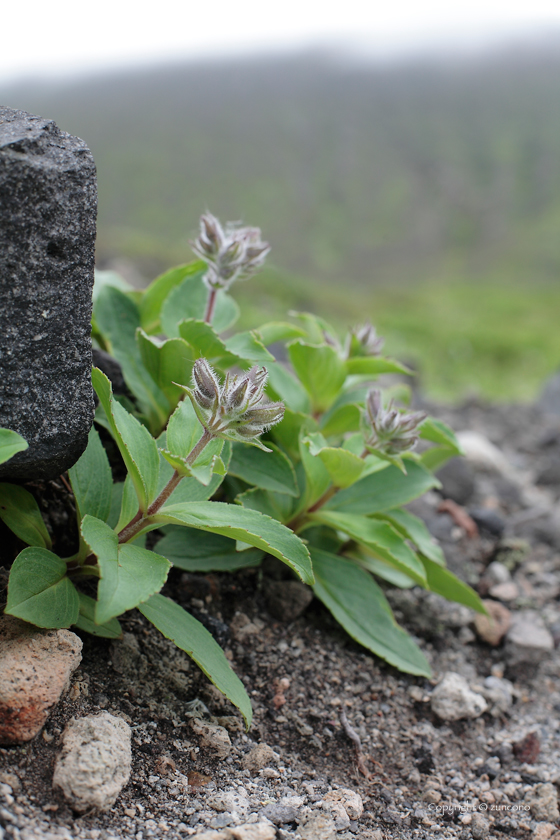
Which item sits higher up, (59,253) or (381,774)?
(59,253)

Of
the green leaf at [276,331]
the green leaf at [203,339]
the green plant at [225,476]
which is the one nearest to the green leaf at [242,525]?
the green plant at [225,476]

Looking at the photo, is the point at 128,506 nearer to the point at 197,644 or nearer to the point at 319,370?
the point at 197,644

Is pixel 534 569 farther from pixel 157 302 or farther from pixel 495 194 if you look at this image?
pixel 495 194

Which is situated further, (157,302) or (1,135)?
(157,302)

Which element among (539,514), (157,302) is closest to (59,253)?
(157,302)

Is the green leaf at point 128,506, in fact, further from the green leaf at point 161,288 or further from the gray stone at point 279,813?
the green leaf at point 161,288
